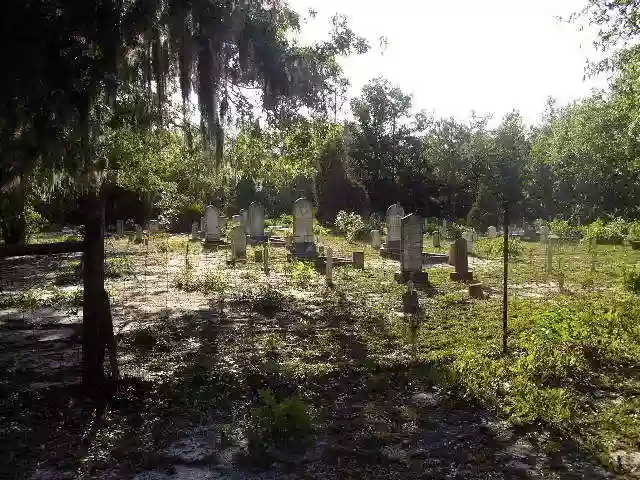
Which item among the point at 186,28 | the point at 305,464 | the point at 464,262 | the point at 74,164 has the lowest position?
the point at 305,464

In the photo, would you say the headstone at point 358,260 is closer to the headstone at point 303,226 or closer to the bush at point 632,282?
the headstone at point 303,226

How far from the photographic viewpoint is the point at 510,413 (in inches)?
214

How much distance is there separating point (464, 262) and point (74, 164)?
419 inches

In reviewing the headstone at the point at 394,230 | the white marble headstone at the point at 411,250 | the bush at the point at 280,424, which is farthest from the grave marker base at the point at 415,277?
the bush at the point at 280,424

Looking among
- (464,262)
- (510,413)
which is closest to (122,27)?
(510,413)

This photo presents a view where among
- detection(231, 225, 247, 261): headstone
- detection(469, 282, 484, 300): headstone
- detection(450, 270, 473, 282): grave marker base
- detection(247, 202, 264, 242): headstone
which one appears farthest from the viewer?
detection(247, 202, 264, 242): headstone

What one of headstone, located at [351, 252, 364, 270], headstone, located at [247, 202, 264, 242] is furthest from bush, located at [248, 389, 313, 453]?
headstone, located at [247, 202, 264, 242]

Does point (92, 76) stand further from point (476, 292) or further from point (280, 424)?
point (476, 292)

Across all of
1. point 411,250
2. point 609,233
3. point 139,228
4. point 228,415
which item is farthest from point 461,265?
point 139,228

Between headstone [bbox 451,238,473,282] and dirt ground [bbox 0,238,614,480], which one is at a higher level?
headstone [bbox 451,238,473,282]

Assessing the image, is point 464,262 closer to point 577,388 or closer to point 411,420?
point 577,388

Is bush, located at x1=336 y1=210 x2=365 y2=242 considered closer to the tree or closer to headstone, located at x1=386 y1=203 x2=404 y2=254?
headstone, located at x1=386 y1=203 x2=404 y2=254

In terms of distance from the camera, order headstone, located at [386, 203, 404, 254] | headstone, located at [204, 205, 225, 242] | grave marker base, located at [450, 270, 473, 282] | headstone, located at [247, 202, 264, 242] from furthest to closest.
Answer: headstone, located at [204, 205, 225, 242]
headstone, located at [247, 202, 264, 242]
headstone, located at [386, 203, 404, 254]
grave marker base, located at [450, 270, 473, 282]

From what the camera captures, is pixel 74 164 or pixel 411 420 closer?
pixel 411 420
